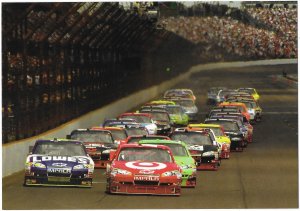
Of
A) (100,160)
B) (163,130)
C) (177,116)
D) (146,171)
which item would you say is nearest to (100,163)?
(100,160)

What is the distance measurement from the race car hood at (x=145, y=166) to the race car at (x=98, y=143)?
6360mm

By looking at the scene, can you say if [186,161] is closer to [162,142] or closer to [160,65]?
[162,142]

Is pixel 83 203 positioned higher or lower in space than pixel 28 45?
lower

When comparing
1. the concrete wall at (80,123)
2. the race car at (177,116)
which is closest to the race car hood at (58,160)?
the concrete wall at (80,123)

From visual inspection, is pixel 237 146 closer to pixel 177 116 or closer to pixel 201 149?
pixel 201 149

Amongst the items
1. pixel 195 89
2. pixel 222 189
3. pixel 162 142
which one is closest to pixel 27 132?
pixel 162 142

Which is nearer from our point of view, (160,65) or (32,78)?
(32,78)

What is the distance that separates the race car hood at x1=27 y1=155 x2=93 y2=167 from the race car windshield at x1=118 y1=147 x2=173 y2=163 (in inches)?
49.1

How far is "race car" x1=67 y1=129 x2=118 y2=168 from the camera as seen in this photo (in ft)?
101

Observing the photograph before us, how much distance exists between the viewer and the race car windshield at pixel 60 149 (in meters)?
26.2

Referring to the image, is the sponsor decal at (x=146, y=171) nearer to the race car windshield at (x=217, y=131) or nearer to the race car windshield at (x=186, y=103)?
the race car windshield at (x=217, y=131)

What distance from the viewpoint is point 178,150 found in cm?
2694

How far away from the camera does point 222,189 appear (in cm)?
2570

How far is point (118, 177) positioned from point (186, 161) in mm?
2606
